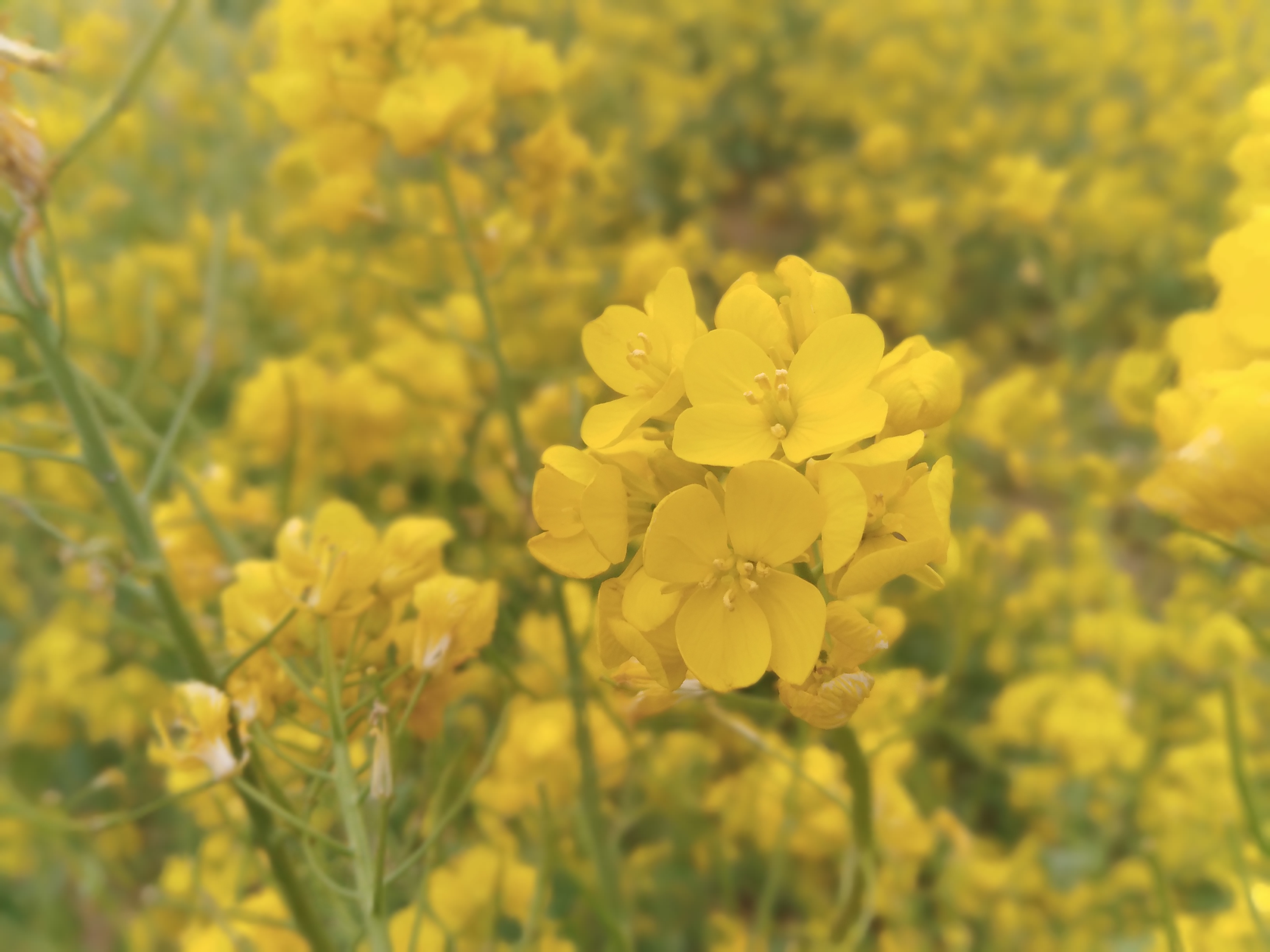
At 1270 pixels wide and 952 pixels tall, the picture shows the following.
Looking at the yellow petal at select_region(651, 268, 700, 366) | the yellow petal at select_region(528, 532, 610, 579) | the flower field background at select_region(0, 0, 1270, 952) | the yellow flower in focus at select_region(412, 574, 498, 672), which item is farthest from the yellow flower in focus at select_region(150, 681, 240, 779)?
the yellow petal at select_region(651, 268, 700, 366)

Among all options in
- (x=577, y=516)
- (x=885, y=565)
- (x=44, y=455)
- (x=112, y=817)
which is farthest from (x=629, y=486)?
(x=112, y=817)

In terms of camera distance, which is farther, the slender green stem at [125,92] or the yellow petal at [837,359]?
the slender green stem at [125,92]

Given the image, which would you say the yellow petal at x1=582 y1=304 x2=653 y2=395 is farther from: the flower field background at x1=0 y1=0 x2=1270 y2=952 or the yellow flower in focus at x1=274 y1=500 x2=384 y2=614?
the yellow flower in focus at x1=274 y1=500 x2=384 y2=614

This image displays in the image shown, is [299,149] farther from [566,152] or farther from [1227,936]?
[1227,936]

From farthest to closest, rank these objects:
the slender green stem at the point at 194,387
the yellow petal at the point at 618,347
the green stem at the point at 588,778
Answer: the green stem at the point at 588,778
the slender green stem at the point at 194,387
the yellow petal at the point at 618,347

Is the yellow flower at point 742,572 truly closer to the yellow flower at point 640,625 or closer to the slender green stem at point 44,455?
the yellow flower at point 640,625

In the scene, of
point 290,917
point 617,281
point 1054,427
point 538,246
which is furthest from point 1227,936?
point 617,281

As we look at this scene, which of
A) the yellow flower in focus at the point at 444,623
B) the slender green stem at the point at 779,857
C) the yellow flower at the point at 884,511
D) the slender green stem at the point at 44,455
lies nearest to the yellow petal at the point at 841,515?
the yellow flower at the point at 884,511
